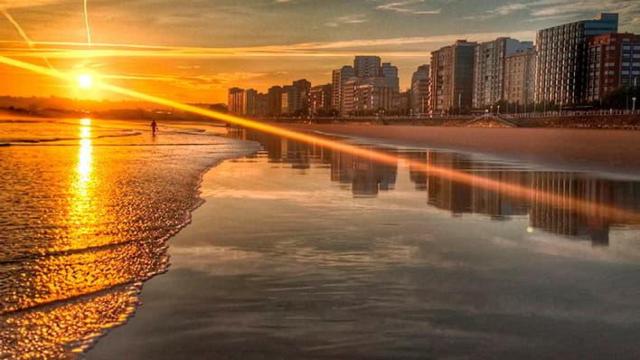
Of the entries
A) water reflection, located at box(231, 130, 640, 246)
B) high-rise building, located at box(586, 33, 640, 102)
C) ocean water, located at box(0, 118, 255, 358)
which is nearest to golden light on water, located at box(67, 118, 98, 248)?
ocean water, located at box(0, 118, 255, 358)

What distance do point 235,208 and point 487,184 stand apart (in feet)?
29.4

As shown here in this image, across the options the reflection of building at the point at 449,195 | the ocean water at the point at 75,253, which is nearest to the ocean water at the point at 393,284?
the reflection of building at the point at 449,195

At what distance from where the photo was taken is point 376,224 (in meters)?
11.4

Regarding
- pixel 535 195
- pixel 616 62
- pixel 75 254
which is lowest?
pixel 75 254

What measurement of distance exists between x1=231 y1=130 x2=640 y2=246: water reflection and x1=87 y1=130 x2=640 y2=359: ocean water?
10cm

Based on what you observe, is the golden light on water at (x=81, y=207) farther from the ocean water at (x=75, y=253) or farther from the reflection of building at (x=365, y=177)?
the reflection of building at (x=365, y=177)

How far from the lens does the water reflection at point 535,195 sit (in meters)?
11.8

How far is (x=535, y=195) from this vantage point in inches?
646

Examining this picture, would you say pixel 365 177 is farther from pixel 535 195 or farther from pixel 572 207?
pixel 572 207

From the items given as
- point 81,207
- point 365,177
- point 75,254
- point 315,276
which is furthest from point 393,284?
point 365,177

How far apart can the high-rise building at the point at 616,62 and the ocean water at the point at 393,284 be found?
18732 centimetres

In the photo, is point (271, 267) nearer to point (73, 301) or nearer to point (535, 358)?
point (73, 301)

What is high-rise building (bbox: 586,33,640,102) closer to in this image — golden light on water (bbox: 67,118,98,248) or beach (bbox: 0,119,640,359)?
golden light on water (bbox: 67,118,98,248)

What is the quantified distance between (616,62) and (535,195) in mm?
187983
